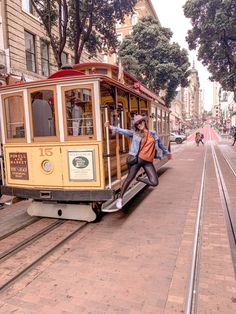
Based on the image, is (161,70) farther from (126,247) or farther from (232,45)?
(126,247)

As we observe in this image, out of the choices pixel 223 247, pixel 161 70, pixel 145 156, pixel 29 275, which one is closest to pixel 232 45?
pixel 161 70

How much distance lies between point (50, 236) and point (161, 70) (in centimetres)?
2524

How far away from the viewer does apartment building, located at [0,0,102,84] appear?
16.2 meters

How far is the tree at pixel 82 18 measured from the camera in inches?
527

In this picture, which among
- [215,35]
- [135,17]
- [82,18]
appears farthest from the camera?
[135,17]

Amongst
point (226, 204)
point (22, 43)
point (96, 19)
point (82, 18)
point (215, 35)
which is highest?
point (215, 35)

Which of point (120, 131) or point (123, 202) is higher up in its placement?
point (120, 131)

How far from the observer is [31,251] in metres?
4.84

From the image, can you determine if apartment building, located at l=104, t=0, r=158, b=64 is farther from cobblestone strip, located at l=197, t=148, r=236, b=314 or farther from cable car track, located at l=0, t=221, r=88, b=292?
cobblestone strip, located at l=197, t=148, r=236, b=314

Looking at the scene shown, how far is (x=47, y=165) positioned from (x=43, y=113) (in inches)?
43.7

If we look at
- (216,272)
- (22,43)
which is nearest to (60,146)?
(216,272)

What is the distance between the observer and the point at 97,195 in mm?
5719

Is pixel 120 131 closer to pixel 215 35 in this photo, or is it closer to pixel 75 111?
pixel 75 111


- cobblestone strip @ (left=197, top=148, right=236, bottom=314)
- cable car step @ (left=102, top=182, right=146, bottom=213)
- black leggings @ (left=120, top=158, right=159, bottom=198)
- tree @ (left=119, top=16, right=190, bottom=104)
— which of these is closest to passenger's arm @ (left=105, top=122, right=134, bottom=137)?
black leggings @ (left=120, top=158, right=159, bottom=198)
